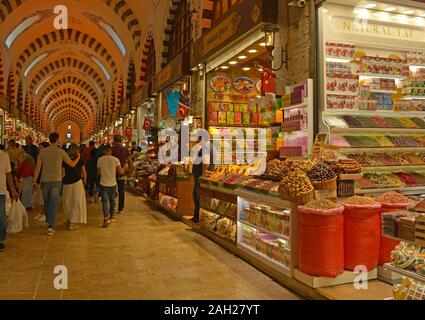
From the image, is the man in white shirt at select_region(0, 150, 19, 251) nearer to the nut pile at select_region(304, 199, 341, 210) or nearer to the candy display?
the nut pile at select_region(304, 199, 341, 210)

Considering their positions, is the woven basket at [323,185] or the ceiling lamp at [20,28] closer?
the woven basket at [323,185]

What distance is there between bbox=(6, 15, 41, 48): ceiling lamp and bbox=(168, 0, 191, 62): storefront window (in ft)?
29.1

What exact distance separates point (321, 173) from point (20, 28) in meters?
17.8

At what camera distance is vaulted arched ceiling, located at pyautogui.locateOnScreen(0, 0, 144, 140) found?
629 inches

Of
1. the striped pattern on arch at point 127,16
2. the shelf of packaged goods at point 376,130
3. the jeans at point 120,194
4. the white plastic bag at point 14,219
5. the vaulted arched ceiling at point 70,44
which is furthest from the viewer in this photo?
the vaulted arched ceiling at point 70,44

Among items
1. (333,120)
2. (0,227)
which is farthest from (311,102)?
(0,227)

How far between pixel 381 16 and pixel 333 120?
1.65 meters

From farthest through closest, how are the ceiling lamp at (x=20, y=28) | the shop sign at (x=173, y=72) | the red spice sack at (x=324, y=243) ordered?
the ceiling lamp at (x=20, y=28) → the shop sign at (x=173, y=72) → the red spice sack at (x=324, y=243)

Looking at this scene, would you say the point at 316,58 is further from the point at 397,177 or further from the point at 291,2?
the point at 397,177

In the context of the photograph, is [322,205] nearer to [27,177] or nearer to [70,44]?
[27,177]

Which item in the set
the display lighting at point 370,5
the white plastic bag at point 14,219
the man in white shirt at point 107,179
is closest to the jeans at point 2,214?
the white plastic bag at point 14,219

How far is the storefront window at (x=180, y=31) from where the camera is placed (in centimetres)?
1031

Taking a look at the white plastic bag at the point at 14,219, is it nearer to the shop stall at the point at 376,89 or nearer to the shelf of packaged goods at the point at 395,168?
the shop stall at the point at 376,89
